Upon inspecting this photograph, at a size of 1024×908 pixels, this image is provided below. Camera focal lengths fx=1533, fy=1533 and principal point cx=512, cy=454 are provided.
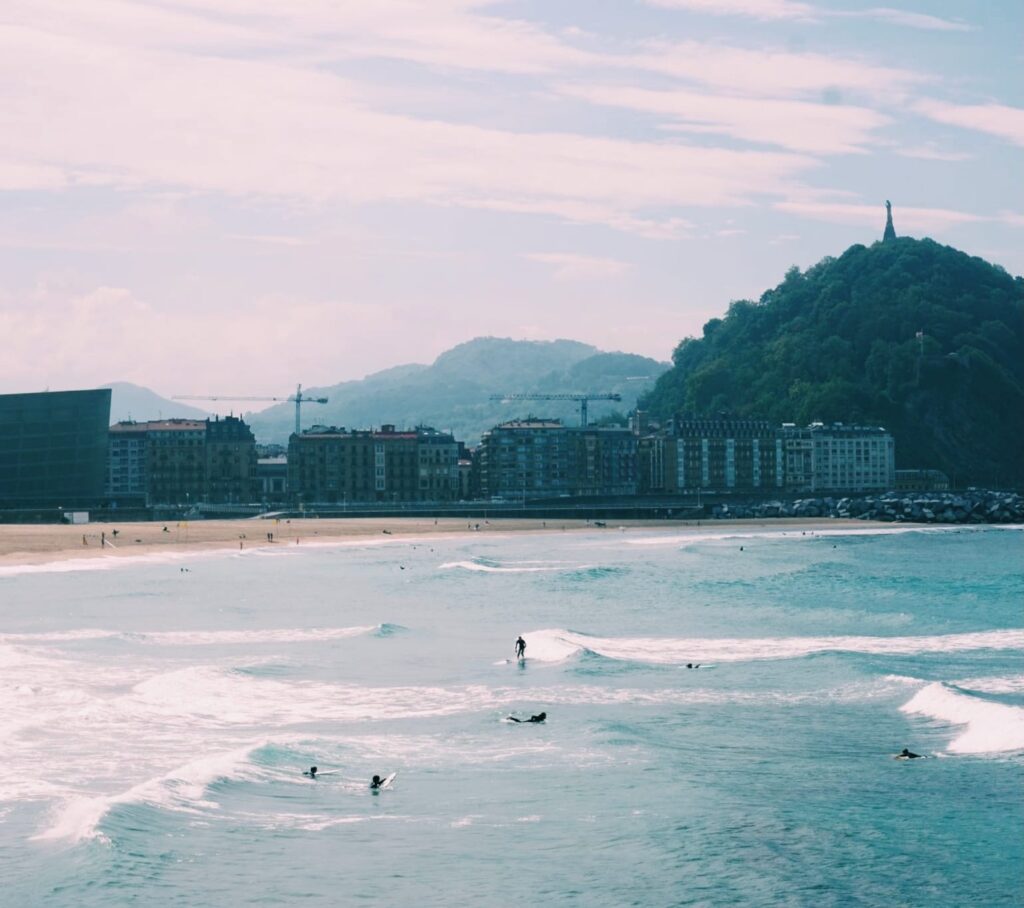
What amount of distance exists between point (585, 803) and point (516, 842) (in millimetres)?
2878

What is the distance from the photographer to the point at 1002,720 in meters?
33.9

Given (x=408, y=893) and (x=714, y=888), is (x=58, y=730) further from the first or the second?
(x=714, y=888)

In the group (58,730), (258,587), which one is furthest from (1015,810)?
(258,587)

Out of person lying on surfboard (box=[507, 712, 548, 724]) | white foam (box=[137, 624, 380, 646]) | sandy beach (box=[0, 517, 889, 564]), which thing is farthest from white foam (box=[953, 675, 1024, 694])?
sandy beach (box=[0, 517, 889, 564])

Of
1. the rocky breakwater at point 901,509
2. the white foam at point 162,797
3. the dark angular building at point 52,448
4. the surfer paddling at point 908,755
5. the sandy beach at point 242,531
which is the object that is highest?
the dark angular building at point 52,448

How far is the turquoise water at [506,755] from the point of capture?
2247 centimetres

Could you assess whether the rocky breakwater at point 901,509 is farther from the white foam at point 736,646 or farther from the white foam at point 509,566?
the white foam at point 736,646

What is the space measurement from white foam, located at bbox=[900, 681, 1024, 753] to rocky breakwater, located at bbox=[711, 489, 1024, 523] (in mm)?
146818

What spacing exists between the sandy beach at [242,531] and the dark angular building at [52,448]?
2302cm

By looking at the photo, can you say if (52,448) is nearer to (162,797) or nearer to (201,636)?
(201,636)

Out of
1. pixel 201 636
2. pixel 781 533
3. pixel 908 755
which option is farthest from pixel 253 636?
pixel 781 533

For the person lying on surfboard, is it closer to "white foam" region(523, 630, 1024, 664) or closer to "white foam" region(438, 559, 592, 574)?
"white foam" region(523, 630, 1024, 664)

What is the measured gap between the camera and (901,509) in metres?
187

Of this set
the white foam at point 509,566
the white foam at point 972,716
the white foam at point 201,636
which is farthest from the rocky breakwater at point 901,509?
the white foam at point 972,716
